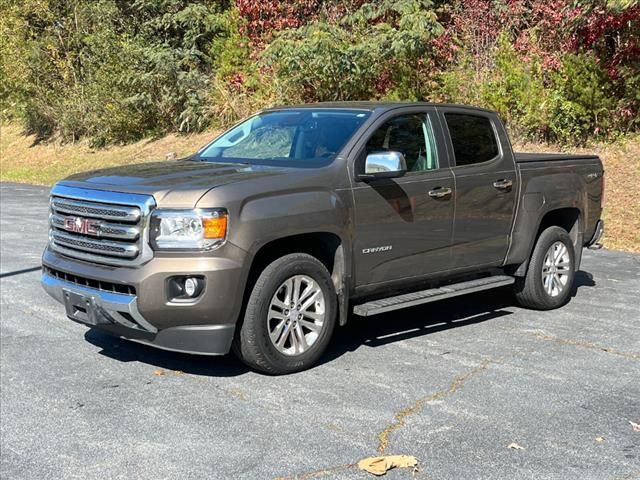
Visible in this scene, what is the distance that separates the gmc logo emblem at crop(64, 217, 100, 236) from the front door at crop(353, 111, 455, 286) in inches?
71.0

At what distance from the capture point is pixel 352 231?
18.7 feet

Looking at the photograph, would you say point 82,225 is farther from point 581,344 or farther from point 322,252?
point 581,344

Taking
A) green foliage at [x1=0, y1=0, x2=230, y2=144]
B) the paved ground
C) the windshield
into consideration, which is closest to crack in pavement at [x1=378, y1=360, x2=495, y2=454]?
the paved ground

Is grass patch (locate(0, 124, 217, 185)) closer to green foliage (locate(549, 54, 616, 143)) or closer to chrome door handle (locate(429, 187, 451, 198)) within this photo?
green foliage (locate(549, 54, 616, 143))

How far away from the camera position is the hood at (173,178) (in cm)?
502

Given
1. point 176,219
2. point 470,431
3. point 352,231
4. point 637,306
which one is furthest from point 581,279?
point 176,219

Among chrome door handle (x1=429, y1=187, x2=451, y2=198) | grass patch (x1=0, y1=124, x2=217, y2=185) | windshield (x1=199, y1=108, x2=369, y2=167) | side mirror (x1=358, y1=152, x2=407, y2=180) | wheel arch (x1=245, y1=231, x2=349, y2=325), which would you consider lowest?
grass patch (x1=0, y1=124, x2=217, y2=185)

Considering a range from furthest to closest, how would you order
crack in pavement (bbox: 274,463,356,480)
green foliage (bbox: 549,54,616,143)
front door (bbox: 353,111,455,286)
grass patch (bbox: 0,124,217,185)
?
1. grass patch (bbox: 0,124,217,185)
2. green foliage (bbox: 549,54,616,143)
3. front door (bbox: 353,111,455,286)
4. crack in pavement (bbox: 274,463,356,480)

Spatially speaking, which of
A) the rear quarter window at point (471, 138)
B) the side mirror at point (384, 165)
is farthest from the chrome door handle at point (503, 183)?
the side mirror at point (384, 165)

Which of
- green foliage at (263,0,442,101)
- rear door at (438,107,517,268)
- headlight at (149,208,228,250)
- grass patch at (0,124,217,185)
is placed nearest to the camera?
headlight at (149,208,228,250)

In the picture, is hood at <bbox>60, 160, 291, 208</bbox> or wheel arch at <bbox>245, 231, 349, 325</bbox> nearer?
hood at <bbox>60, 160, 291, 208</bbox>

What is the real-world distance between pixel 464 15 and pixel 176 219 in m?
14.3

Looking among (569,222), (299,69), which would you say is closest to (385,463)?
(569,222)

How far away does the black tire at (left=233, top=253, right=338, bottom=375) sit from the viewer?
17.0 ft
